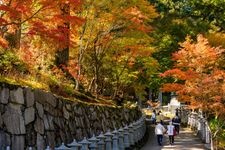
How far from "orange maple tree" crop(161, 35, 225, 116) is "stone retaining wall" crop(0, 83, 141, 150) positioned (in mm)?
10662

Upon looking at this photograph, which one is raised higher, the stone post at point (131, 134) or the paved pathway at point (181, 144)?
the stone post at point (131, 134)

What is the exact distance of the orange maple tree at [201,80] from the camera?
81.4ft

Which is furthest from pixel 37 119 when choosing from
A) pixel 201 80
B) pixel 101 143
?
pixel 201 80

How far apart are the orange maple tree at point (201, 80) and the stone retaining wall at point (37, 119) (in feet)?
35.0

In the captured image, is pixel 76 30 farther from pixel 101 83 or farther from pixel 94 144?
pixel 94 144

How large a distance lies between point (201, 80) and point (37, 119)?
55.7 ft

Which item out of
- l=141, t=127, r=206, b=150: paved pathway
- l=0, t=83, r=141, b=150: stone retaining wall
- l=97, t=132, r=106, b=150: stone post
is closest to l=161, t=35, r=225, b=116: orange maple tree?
l=141, t=127, r=206, b=150: paved pathway

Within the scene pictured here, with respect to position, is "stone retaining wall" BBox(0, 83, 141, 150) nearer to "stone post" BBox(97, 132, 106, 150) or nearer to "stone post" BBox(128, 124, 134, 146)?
"stone post" BBox(97, 132, 106, 150)

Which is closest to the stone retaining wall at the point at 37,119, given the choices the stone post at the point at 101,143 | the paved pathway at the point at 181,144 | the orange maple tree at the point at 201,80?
the stone post at the point at 101,143

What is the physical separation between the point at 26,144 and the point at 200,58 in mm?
21621

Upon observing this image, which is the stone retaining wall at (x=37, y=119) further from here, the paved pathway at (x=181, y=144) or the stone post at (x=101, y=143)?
the paved pathway at (x=181, y=144)

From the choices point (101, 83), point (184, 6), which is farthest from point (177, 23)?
point (101, 83)

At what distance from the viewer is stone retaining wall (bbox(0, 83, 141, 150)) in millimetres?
10109

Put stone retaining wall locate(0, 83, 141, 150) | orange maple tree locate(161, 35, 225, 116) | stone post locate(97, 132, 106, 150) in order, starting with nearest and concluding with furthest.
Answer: stone retaining wall locate(0, 83, 141, 150)
stone post locate(97, 132, 106, 150)
orange maple tree locate(161, 35, 225, 116)
